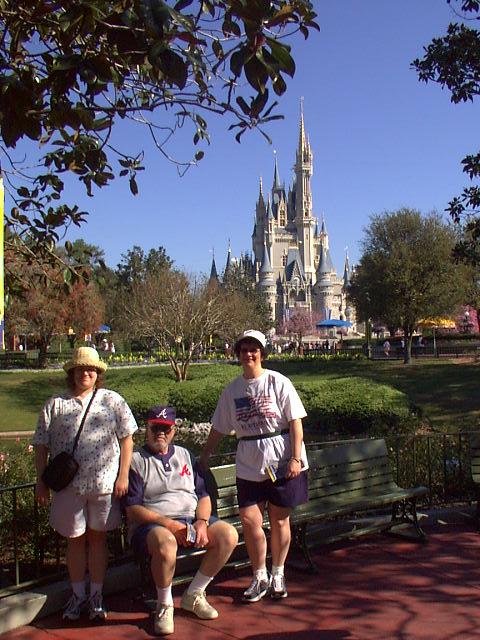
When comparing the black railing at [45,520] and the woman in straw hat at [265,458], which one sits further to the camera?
the black railing at [45,520]

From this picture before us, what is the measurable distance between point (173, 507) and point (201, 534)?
251 millimetres

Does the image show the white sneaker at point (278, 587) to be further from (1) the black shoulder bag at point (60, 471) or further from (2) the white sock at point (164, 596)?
(1) the black shoulder bag at point (60, 471)

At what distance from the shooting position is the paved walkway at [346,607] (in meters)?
4.31

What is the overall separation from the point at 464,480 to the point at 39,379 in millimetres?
26207

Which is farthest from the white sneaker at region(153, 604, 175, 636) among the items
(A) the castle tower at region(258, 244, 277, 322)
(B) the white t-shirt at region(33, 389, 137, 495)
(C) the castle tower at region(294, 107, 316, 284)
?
(C) the castle tower at region(294, 107, 316, 284)

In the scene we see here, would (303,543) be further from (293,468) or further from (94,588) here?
(94,588)

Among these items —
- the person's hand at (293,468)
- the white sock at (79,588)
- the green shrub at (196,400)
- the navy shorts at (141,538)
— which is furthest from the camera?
the green shrub at (196,400)

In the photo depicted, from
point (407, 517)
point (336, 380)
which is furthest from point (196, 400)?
point (407, 517)

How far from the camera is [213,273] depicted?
12638 cm

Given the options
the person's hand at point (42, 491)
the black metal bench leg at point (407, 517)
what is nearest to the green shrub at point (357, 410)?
the black metal bench leg at point (407, 517)

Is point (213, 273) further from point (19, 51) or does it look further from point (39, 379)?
point (19, 51)

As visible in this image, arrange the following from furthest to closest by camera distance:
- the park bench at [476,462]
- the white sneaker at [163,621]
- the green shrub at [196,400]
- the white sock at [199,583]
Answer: the green shrub at [196,400], the park bench at [476,462], the white sock at [199,583], the white sneaker at [163,621]

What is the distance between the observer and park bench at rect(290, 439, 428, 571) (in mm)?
5785

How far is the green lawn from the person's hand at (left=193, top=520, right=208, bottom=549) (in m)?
8.89
